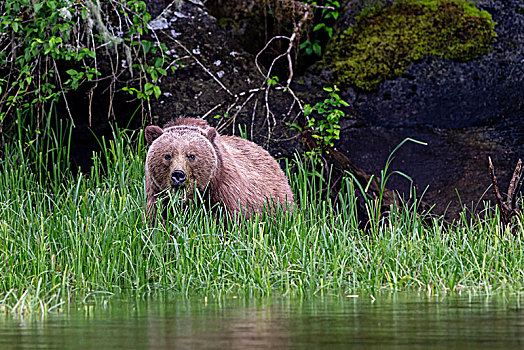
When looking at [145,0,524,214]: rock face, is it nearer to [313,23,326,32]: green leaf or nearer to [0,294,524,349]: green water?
[313,23,326,32]: green leaf

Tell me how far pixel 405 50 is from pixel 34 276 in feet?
19.9

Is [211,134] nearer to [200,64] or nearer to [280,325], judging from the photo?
[200,64]

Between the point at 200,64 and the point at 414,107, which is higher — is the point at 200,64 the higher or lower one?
the higher one

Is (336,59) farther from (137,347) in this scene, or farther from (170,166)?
(137,347)

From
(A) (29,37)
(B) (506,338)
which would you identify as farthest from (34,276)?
(A) (29,37)

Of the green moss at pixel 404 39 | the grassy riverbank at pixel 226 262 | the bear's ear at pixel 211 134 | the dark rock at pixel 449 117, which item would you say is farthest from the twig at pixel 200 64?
the grassy riverbank at pixel 226 262

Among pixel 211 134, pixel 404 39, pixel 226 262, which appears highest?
pixel 404 39

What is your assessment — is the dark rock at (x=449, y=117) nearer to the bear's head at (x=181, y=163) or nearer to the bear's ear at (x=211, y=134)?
the bear's ear at (x=211, y=134)

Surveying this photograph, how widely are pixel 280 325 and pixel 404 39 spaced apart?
6.78 metres

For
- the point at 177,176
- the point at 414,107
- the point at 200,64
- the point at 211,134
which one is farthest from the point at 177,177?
the point at 414,107

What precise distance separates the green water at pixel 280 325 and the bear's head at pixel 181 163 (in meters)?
2.08

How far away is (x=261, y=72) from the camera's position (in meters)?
8.98

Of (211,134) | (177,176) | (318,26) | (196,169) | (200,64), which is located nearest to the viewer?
(177,176)

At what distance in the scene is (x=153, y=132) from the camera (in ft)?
21.6
